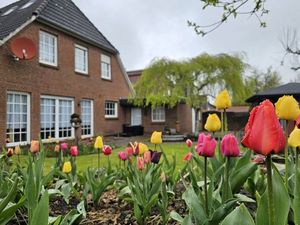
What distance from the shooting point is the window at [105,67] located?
2001cm

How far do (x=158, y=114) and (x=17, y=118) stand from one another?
1201 cm

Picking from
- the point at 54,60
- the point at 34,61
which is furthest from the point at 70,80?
the point at 34,61

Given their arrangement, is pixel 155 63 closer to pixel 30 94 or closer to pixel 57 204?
pixel 30 94

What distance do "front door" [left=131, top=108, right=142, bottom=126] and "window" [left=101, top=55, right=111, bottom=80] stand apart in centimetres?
394

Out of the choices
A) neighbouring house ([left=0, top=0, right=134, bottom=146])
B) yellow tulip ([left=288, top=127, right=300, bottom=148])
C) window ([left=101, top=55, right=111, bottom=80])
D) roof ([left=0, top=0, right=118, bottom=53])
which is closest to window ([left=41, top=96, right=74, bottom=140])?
neighbouring house ([left=0, top=0, right=134, bottom=146])

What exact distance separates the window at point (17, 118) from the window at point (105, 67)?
21.7 ft

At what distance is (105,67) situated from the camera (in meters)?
20.3

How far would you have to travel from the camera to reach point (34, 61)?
46.8 ft

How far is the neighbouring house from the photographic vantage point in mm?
13289

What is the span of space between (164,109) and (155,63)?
4679mm

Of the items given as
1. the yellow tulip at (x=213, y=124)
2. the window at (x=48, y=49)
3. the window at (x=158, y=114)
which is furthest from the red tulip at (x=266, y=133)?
the window at (x=158, y=114)

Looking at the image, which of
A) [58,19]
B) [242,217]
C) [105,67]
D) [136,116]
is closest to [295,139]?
[242,217]

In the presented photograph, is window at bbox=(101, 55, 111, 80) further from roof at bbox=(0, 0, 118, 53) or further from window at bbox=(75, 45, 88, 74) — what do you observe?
window at bbox=(75, 45, 88, 74)

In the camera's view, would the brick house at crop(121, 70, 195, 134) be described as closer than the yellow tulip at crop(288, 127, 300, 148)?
No
